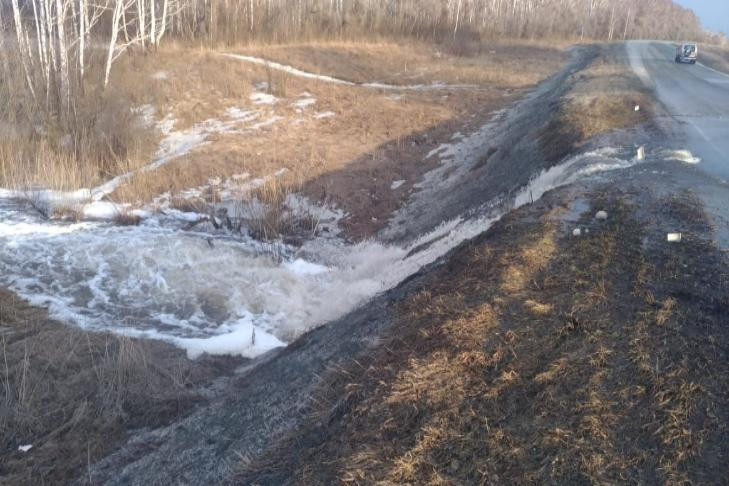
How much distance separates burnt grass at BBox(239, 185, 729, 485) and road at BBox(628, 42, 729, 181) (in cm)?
480

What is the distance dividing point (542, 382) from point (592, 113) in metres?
11.6

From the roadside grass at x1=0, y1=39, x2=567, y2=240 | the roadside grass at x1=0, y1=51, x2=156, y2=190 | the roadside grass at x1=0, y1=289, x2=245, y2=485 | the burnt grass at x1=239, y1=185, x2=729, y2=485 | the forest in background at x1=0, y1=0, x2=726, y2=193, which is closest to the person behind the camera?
the burnt grass at x1=239, y1=185, x2=729, y2=485

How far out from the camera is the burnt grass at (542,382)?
354cm

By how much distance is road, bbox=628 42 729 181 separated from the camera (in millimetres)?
10633

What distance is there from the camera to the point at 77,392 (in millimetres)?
6949

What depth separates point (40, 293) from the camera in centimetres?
1001

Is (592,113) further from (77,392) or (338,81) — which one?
(338,81)

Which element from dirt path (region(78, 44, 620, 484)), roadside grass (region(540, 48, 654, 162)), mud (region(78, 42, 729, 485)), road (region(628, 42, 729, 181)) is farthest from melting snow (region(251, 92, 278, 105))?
dirt path (region(78, 44, 620, 484))

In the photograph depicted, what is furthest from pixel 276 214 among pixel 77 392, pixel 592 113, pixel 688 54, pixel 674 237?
pixel 688 54

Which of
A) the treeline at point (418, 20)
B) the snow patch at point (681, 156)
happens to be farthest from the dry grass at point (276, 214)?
the treeline at point (418, 20)

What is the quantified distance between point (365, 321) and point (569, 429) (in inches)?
117

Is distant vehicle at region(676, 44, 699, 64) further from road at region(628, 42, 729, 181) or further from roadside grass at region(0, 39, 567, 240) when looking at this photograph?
roadside grass at region(0, 39, 567, 240)

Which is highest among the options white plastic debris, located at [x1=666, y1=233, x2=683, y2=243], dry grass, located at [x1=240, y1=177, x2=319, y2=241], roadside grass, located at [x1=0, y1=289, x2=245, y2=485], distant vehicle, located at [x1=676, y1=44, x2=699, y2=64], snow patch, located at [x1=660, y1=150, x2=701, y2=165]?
distant vehicle, located at [x1=676, y1=44, x2=699, y2=64]

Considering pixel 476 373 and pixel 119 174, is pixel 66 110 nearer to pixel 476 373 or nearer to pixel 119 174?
pixel 119 174
